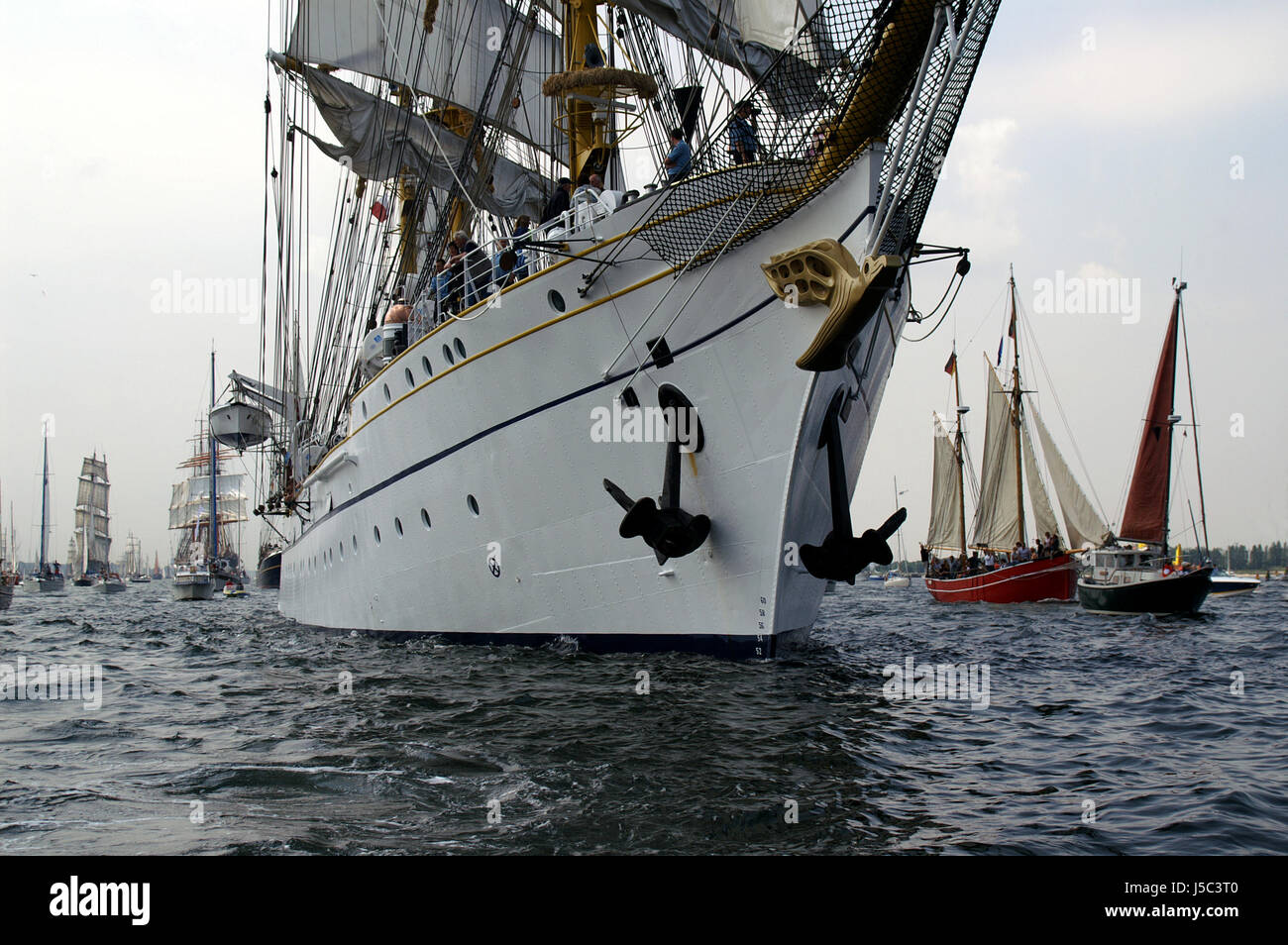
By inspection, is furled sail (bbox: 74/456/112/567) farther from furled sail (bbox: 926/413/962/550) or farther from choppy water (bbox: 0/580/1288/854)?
choppy water (bbox: 0/580/1288/854)

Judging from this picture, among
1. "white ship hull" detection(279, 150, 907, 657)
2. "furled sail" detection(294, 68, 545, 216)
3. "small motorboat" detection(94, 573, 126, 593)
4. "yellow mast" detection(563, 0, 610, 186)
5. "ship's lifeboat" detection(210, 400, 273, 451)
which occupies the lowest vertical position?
"small motorboat" detection(94, 573, 126, 593)

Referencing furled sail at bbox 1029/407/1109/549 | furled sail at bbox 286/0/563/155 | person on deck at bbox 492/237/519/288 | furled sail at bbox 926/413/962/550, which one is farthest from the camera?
furled sail at bbox 926/413/962/550

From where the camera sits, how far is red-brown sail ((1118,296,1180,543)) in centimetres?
3116

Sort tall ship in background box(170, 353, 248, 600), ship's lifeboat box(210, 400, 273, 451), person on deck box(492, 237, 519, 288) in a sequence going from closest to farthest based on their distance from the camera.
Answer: person on deck box(492, 237, 519, 288), ship's lifeboat box(210, 400, 273, 451), tall ship in background box(170, 353, 248, 600)

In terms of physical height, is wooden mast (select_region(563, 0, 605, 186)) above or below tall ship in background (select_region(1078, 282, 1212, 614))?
above

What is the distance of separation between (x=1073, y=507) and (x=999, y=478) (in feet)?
11.5

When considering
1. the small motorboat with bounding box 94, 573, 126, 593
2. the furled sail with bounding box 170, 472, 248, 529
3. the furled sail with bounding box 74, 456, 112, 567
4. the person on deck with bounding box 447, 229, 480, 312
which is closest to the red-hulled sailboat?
the person on deck with bounding box 447, 229, 480, 312

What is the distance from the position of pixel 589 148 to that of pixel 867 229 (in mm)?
9200

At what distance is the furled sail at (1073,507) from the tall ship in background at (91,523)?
4308 inches

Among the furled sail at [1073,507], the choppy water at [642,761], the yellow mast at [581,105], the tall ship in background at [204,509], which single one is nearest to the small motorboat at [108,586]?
the tall ship in background at [204,509]

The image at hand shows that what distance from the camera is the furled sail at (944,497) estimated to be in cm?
4962

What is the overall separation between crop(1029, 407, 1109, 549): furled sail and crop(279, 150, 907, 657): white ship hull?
2843cm

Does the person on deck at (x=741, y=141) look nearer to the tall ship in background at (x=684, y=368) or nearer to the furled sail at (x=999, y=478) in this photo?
the tall ship in background at (x=684, y=368)
